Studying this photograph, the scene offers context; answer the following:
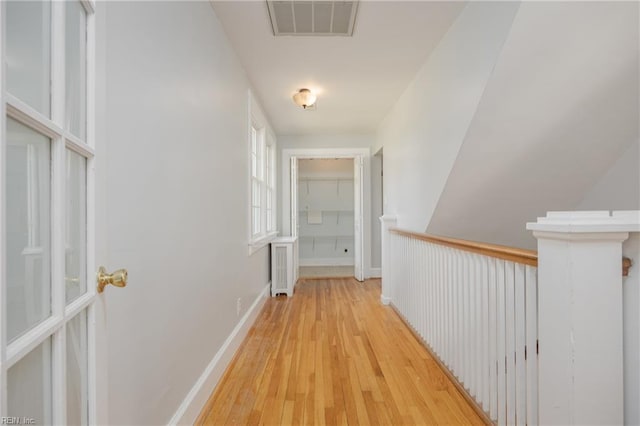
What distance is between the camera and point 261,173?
12.9 feet

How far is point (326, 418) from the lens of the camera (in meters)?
1.63

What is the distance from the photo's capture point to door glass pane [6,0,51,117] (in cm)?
51

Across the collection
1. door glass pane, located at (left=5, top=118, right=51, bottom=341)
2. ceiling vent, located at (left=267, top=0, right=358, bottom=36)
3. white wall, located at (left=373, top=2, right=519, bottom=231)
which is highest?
ceiling vent, located at (left=267, top=0, right=358, bottom=36)

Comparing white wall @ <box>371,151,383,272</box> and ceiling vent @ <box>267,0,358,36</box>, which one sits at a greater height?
ceiling vent @ <box>267,0,358,36</box>

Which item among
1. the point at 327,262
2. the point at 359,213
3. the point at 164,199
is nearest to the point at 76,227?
the point at 164,199

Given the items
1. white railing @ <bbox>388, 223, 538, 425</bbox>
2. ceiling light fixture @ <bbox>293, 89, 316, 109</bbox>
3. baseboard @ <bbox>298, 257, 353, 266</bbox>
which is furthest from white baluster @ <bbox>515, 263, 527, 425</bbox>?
baseboard @ <bbox>298, 257, 353, 266</bbox>

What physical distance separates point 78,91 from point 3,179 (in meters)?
0.34

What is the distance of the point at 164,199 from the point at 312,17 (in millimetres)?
1561

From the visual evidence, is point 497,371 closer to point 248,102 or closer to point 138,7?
point 138,7

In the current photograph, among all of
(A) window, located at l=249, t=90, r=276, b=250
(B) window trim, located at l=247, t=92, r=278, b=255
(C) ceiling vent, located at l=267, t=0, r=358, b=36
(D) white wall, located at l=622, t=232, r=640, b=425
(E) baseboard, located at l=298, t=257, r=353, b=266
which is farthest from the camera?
(E) baseboard, located at l=298, t=257, r=353, b=266

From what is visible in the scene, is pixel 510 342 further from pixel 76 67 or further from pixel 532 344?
pixel 76 67

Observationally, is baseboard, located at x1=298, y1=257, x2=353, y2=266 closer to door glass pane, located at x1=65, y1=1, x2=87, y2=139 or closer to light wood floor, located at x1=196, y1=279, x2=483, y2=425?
light wood floor, located at x1=196, y1=279, x2=483, y2=425

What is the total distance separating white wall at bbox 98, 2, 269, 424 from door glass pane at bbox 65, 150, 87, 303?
3.7 inches

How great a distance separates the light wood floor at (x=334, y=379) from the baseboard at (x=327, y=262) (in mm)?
3462
